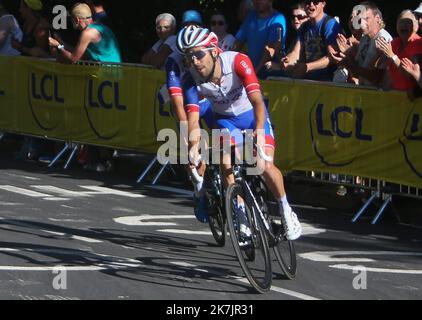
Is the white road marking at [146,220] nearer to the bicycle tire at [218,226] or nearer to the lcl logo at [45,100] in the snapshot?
the bicycle tire at [218,226]

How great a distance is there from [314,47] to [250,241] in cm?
520

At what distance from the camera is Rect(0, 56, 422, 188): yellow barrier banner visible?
494 inches

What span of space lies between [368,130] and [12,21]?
757 cm

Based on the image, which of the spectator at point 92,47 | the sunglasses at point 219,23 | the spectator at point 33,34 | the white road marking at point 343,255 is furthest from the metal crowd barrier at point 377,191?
the spectator at point 33,34

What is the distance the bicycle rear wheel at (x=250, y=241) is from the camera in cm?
877

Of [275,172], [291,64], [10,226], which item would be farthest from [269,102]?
[275,172]

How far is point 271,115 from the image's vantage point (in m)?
14.0

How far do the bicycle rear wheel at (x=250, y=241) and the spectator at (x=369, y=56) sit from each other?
12.8ft

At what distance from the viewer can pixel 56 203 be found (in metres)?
13.2

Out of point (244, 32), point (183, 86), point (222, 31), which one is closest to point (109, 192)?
point (244, 32)

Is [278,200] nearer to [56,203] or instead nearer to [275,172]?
[275,172]

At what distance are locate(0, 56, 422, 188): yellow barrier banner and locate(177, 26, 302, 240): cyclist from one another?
294 centimetres

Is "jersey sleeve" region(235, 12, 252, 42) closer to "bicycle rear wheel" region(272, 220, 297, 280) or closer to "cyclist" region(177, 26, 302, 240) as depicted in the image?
"cyclist" region(177, 26, 302, 240)

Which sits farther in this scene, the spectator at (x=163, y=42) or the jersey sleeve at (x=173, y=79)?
the spectator at (x=163, y=42)
